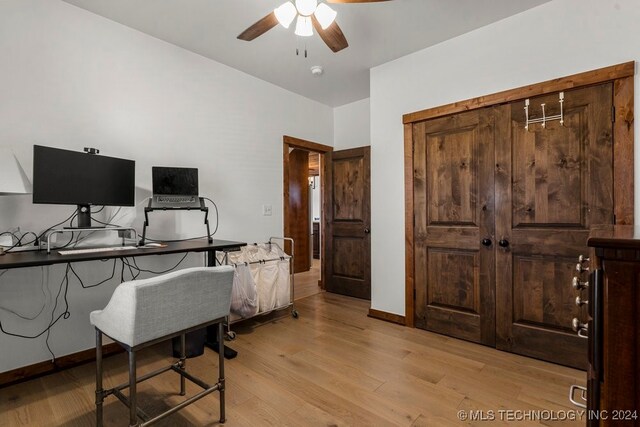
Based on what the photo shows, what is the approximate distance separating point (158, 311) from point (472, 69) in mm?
2993

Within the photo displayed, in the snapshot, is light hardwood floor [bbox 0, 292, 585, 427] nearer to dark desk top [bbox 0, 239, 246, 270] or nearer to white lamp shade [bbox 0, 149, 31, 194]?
dark desk top [bbox 0, 239, 246, 270]

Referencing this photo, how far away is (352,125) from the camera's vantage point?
444 cm

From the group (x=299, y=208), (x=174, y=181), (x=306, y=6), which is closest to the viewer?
(x=306, y=6)

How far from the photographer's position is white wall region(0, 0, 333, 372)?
210 cm

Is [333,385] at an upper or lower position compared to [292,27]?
lower

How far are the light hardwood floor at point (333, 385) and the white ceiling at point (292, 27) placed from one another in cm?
259

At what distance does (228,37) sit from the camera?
109 inches

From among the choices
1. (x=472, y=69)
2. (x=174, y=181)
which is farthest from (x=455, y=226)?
(x=174, y=181)

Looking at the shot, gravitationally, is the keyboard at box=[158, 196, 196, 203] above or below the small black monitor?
below

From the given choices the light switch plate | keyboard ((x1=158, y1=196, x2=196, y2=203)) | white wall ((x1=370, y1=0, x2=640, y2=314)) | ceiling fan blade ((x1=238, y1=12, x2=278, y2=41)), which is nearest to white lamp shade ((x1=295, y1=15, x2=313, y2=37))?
ceiling fan blade ((x1=238, y1=12, x2=278, y2=41))

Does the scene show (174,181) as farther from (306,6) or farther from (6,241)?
(306,6)

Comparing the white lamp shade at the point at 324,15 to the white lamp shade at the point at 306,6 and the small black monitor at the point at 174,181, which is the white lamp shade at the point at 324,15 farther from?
the small black monitor at the point at 174,181

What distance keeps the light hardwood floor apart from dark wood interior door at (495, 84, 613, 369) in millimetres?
269

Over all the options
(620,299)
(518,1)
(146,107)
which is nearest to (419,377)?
(620,299)
